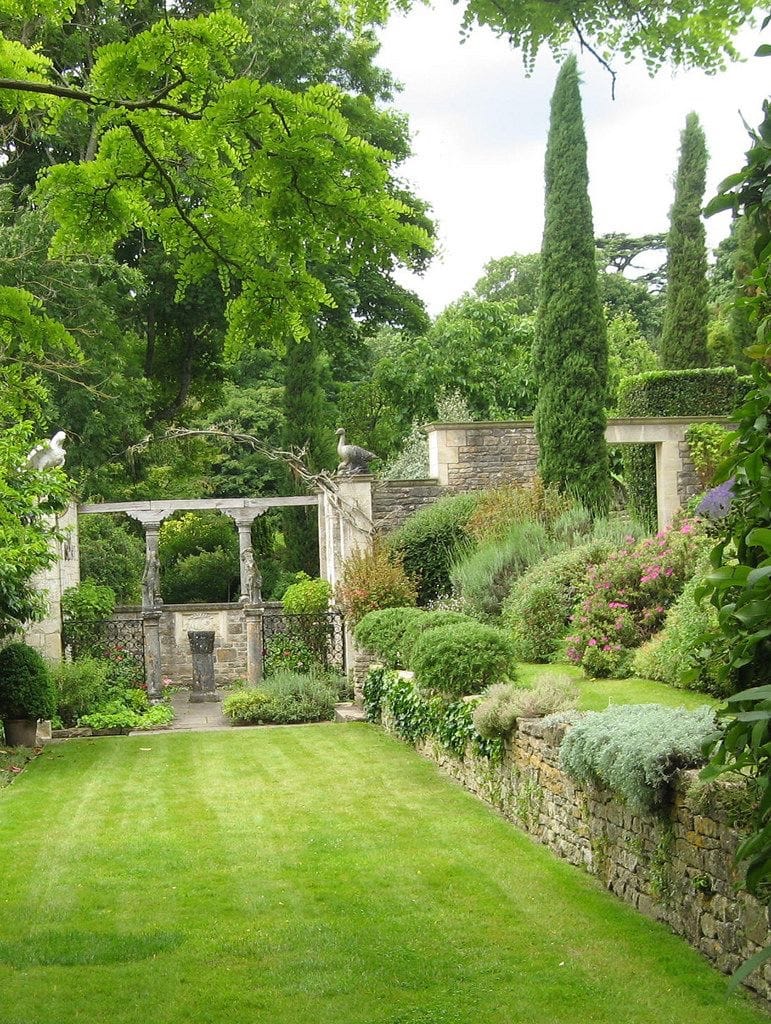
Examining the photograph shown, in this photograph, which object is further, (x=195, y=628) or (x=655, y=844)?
(x=195, y=628)

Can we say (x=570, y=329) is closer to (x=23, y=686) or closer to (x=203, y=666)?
(x=203, y=666)

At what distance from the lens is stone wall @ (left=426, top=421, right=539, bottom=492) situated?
18.3 metres

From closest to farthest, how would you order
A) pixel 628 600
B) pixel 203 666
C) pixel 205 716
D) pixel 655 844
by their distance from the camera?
pixel 655 844, pixel 628 600, pixel 205 716, pixel 203 666

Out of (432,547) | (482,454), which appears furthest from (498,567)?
(482,454)

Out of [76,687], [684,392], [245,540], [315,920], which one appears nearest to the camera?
[315,920]

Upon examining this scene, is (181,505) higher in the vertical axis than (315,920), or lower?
higher

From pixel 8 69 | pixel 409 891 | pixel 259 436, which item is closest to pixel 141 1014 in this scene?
pixel 409 891

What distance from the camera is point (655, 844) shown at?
5746 mm

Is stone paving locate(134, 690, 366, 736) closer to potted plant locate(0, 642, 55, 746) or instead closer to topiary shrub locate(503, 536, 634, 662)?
potted plant locate(0, 642, 55, 746)

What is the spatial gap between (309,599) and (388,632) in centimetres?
363

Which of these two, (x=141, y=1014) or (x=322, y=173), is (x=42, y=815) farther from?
(x=322, y=173)

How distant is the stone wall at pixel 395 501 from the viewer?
59.2 ft

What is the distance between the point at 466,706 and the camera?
31.2ft

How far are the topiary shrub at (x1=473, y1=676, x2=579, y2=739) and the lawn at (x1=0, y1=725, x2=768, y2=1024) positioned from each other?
642mm
